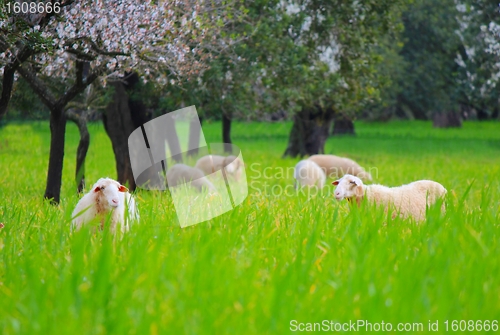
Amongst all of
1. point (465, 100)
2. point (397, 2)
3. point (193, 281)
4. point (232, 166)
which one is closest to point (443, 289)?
point (193, 281)

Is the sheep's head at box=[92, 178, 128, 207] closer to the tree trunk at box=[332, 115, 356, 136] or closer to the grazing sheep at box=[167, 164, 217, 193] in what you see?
the grazing sheep at box=[167, 164, 217, 193]

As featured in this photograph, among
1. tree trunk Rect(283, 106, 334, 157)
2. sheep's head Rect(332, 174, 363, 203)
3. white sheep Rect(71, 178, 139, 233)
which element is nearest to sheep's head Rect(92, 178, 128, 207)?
white sheep Rect(71, 178, 139, 233)

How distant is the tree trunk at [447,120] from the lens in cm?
4441

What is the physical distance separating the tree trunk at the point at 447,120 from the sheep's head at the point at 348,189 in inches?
1566

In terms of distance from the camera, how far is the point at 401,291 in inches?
129

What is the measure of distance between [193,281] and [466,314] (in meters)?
1.35

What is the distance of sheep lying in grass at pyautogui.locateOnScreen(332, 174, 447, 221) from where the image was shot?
20.8 ft

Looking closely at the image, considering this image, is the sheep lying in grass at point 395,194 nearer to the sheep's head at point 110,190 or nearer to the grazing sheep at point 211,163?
the sheep's head at point 110,190

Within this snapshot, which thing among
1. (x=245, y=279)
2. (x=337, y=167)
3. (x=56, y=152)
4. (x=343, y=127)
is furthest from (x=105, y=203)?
(x=343, y=127)

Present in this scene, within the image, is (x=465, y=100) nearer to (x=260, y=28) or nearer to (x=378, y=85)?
(x=378, y=85)

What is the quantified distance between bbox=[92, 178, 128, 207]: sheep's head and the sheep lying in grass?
7.14 ft

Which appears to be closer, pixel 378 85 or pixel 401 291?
pixel 401 291

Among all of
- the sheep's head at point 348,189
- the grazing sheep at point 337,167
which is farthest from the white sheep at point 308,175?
the sheep's head at point 348,189

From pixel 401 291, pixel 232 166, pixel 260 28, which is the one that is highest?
pixel 260 28
